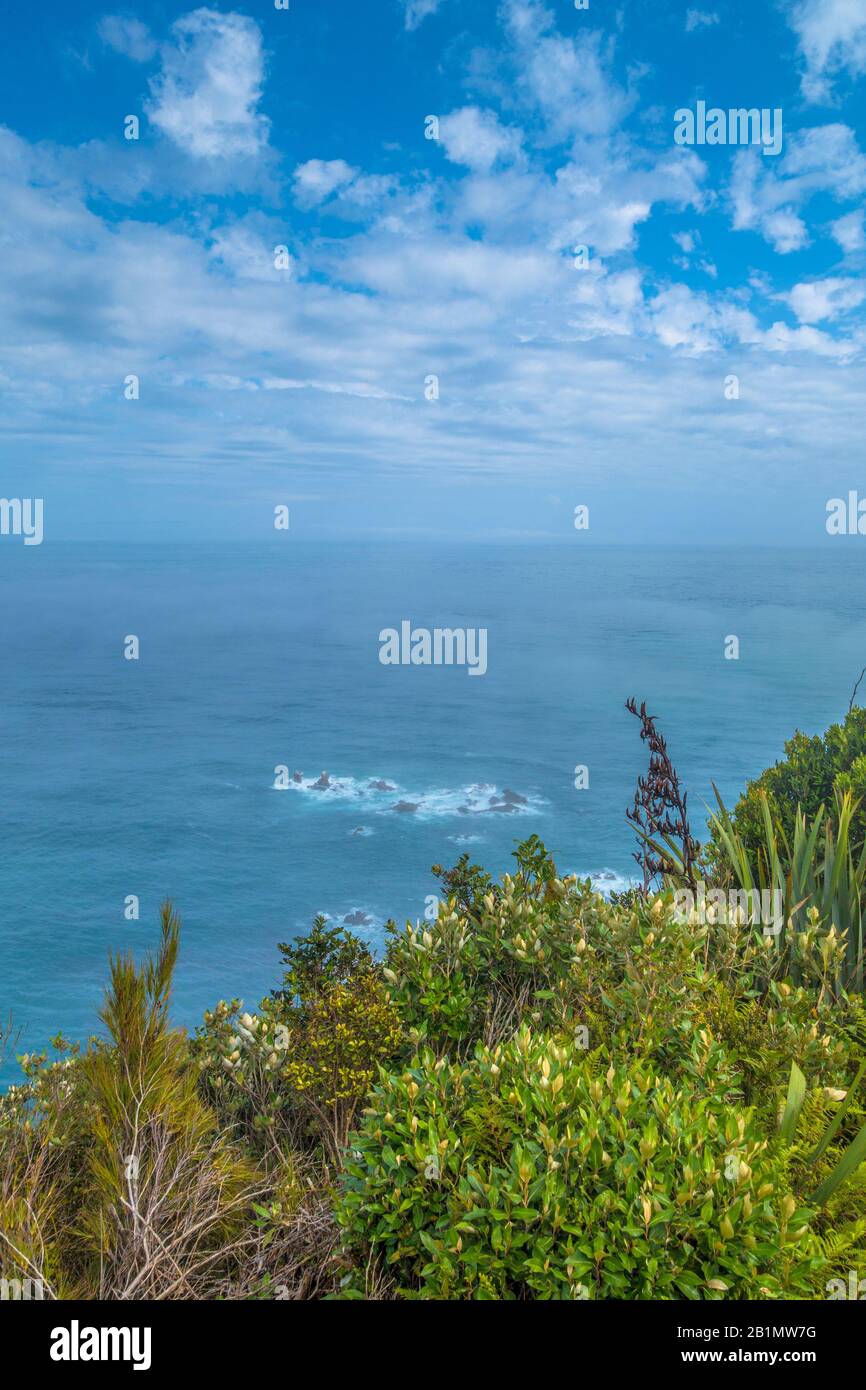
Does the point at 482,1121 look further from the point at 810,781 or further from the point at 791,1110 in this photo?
the point at 810,781

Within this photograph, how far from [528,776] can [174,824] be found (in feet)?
87.8

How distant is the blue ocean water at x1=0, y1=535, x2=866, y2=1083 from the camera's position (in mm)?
49031

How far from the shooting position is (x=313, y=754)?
75312 mm

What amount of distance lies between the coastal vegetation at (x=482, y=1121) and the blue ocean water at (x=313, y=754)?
16754 mm

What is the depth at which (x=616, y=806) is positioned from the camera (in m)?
59.2

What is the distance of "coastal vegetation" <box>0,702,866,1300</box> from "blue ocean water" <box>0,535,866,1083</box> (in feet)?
55.0

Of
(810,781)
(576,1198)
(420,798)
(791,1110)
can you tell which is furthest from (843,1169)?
(420,798)

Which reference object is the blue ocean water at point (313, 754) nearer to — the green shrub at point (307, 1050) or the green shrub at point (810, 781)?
the green shrub at point (810, 781)

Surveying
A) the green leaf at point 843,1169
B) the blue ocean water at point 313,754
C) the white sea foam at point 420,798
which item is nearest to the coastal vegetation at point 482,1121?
the green leaf at point 843,1169

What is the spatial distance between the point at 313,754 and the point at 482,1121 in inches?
2886

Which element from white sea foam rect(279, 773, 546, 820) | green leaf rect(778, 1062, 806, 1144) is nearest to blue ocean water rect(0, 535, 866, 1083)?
white sea foam rect(279, 773, 546, 820)

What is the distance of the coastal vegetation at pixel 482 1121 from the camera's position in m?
2.54

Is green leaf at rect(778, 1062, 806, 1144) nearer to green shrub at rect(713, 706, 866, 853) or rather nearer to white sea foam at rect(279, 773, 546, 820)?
green shrub at rect(713, 706, 866, 853)
